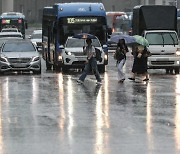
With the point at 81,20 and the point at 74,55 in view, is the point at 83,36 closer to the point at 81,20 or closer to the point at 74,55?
the point at 74,55

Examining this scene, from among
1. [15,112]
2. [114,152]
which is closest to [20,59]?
[15,112]

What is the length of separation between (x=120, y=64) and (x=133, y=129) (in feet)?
45.9

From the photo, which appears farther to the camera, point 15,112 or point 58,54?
point 58,54

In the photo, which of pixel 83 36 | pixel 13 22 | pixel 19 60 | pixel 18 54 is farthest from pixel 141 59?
pixel 13 22

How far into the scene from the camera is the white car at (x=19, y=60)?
107 feet

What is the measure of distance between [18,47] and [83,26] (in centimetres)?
355

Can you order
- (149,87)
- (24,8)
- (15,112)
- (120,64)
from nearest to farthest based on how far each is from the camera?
(15,112) → (149,87) → (120,64) → (24,8)

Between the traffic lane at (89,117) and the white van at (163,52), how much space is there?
5440 millimetres

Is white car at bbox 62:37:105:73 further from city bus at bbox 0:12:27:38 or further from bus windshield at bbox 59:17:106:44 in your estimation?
city bus at bbox 0:12:27:38

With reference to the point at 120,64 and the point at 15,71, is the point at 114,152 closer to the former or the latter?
the point at 120,64

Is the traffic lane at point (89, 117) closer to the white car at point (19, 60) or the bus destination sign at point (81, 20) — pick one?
the white car at point (19, 60)

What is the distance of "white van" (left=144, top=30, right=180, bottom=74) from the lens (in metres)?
33.9

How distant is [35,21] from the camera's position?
5133 inches

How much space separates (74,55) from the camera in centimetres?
3456
